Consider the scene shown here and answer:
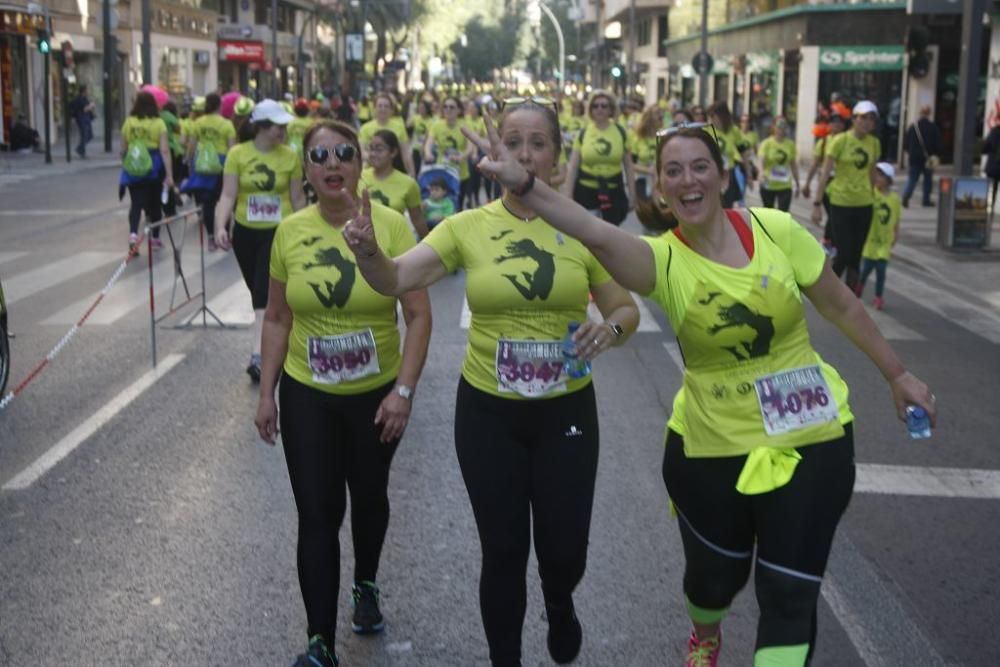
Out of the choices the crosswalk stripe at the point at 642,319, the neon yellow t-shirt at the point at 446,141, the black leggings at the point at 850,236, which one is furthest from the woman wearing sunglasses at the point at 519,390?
the neon yellow t-shirt at the point at 446,141

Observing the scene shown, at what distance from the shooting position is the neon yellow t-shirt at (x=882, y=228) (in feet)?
43.4

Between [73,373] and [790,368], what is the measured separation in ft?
23.6

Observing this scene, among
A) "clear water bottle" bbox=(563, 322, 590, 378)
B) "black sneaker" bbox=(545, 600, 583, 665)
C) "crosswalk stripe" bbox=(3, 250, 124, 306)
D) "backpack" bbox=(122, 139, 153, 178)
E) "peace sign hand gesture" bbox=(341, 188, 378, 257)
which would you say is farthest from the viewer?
"backpack" bbox=(122, 139, 153, 178)

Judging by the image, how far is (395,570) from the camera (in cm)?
583

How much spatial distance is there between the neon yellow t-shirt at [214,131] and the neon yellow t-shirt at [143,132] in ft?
1.86

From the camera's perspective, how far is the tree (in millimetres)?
126562

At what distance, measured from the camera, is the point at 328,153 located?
16.2ft

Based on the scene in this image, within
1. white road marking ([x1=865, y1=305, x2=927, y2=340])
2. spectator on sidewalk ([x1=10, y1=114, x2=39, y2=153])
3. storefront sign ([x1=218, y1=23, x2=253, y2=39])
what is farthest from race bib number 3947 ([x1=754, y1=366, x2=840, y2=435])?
storefront sign ([x1=218, y1=23, x2=253, y2=39])

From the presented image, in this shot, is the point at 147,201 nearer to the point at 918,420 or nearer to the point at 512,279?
the point at 512,279

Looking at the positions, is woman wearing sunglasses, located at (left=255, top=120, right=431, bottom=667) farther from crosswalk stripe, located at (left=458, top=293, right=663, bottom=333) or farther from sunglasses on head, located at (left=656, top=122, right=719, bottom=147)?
crosswalk stripe, located at (left=458, top=293, right=663, bottom=333)

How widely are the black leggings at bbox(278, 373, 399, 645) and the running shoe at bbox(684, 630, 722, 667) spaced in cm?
119

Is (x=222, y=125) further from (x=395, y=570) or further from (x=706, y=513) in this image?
(x=706, y=513)

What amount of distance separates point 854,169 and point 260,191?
5.88m

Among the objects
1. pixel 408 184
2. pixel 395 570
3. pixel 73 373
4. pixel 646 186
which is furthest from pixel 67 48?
pixel 395 570
